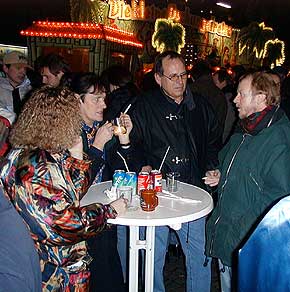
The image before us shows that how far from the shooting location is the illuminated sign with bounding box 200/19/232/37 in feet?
78.3

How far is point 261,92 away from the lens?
265cm

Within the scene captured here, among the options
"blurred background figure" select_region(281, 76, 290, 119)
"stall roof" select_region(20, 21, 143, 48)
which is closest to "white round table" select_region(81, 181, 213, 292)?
"blurred background figure" select_region(281, 76, 290, 119)

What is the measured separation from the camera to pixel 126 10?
15844 mm

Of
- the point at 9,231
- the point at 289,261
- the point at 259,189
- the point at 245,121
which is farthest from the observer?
the point at 245,121

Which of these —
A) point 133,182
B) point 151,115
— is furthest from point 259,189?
point 151,115

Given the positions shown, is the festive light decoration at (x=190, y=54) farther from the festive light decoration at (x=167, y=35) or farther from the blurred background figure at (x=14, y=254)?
the blurred background figure at (x=14, y=254)

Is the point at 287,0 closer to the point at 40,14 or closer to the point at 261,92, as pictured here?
the point at 40,14

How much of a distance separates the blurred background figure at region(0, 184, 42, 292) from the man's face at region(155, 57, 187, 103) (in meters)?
2.24

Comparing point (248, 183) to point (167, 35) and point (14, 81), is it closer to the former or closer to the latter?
point (14, 81)

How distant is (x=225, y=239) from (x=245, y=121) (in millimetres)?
823

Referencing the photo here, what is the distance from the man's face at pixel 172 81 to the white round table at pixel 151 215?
2.67 ft

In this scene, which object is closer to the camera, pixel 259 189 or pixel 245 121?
pixel 259 189

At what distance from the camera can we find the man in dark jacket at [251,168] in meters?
2.45

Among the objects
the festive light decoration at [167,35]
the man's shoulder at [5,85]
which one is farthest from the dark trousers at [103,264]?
the festive light decoration at [167,35]
